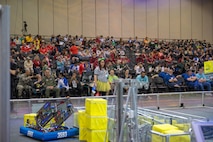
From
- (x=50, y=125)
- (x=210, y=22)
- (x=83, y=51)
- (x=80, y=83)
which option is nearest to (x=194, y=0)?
(x=210, y=22)

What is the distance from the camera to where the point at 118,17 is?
1036 inches

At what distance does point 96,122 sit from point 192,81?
1017 cm

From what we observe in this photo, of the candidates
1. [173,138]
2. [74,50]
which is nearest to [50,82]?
[74,50]

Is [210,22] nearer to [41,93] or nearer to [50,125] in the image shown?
[41,93]

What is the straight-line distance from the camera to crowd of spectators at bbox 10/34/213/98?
1334 centimetres

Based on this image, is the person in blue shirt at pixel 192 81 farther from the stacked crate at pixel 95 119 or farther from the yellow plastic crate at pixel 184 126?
the yellow plastic crate at pixel 184 126

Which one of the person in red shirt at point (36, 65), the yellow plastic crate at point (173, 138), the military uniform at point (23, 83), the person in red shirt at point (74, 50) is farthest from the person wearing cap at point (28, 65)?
the yellow plastic crate at point (173, 138)

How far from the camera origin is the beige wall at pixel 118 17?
920 inches

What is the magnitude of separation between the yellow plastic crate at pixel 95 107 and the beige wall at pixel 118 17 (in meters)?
16.3

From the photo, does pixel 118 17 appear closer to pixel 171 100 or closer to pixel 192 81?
pixel 192 81

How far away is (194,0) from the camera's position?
95.1 ft

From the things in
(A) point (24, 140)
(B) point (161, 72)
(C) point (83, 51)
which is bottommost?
(A) point (24, 140)

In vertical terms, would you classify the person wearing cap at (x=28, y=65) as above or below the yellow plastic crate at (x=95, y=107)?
above

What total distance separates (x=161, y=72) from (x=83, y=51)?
15.5 feet
